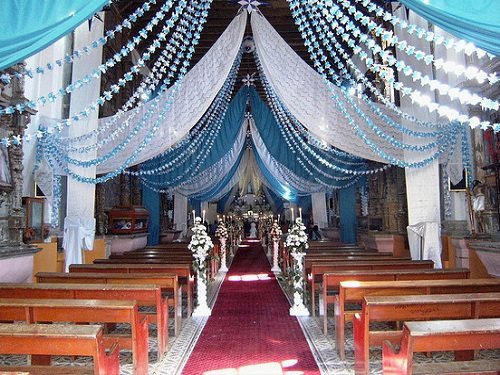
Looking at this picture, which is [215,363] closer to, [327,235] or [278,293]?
[278,293]

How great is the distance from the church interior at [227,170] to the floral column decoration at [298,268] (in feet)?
0.11

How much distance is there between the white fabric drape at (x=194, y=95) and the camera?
725 cm

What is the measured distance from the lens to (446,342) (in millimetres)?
2643

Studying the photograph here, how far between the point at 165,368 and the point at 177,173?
7.17 metres

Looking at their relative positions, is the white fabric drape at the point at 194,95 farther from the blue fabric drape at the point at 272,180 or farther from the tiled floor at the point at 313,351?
the blue fabric drape at the point at 272,180

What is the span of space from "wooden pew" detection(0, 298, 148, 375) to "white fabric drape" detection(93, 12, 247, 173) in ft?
13.0

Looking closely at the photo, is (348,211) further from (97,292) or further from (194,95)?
(97,292)

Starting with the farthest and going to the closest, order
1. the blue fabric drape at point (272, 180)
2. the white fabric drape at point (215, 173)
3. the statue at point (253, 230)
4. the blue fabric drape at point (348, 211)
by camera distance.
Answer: the statue at point (253, 230) → the blue fabric drape at point (272, 180) → the blue fabric drape at point (348, 211) → the white fabric drape at point (215, 173)

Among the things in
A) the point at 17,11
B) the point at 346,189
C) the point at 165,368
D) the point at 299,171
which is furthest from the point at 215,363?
the point at 346,189

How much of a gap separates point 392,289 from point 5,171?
18.6 ft

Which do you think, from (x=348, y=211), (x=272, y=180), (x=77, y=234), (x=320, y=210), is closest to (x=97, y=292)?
(x=77, y=234)

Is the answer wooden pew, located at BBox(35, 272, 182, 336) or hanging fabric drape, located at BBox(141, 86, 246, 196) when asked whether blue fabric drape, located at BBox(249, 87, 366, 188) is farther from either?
wooden pew, located at BBox(35, 272, 182, 336)

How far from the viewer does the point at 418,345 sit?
8.57ft

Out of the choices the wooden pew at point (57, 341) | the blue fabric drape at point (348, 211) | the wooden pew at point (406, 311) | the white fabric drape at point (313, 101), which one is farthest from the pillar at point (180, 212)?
the wooden pew at point (57, 341)
